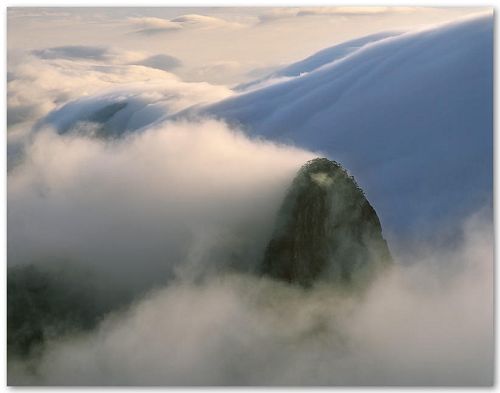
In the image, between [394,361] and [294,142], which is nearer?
[394,361]

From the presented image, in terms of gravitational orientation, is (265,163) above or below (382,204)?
above

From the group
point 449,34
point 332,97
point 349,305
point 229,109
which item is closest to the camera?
point 349,305

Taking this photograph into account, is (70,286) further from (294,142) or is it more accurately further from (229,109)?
(229,109)

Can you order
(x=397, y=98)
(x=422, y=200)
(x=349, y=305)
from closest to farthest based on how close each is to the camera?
(x=349, y=305) < (x=422, y=200) < (x=397, y=98)

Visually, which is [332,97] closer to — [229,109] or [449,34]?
[229,109]

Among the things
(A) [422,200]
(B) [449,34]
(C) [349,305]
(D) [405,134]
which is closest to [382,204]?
(A) [422,200]

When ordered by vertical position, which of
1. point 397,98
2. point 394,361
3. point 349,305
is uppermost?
point 397,98
